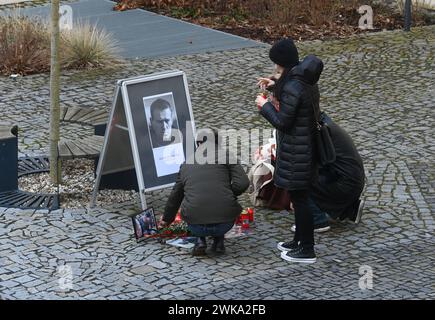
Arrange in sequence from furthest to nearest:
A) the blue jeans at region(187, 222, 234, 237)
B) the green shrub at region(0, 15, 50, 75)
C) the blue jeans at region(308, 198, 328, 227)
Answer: the green shrub at region(0, 15, 50, 75), the blue jeans at region(308, 198, 328, 227), the blue jeans at region(187, 222, 234, 237)

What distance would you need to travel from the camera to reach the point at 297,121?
8.84 meters

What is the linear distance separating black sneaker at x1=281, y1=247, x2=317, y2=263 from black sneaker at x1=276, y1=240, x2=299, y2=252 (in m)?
0.09

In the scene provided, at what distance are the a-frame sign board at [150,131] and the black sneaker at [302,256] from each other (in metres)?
1.38

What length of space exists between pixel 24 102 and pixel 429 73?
5.40 m

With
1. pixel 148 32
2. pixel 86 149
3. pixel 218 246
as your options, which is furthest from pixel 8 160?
pixel 148 32

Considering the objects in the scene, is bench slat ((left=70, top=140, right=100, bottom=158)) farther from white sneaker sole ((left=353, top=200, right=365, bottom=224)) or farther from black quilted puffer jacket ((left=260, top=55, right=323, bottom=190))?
white sneaker sole ((left=353, top=200, right=365, bottom=224))

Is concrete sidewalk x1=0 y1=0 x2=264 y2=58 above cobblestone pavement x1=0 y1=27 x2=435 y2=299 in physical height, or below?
above

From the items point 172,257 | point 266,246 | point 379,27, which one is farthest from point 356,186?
point 379,27

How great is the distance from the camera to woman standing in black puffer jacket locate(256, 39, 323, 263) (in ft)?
28.9

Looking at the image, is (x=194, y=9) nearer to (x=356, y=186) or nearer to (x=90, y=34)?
(x=90, y=34)

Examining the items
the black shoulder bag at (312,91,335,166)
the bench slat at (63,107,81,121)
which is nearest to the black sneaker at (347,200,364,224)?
the black shoulder bag at (312,91,335,166)

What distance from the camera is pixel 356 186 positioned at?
9617 millimetres

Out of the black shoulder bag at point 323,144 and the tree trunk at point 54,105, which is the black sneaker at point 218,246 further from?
the tree trunk at point 54,105

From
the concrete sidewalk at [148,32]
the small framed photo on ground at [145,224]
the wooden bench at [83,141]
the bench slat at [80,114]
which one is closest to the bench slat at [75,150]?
the wooden bench at [83,141]
